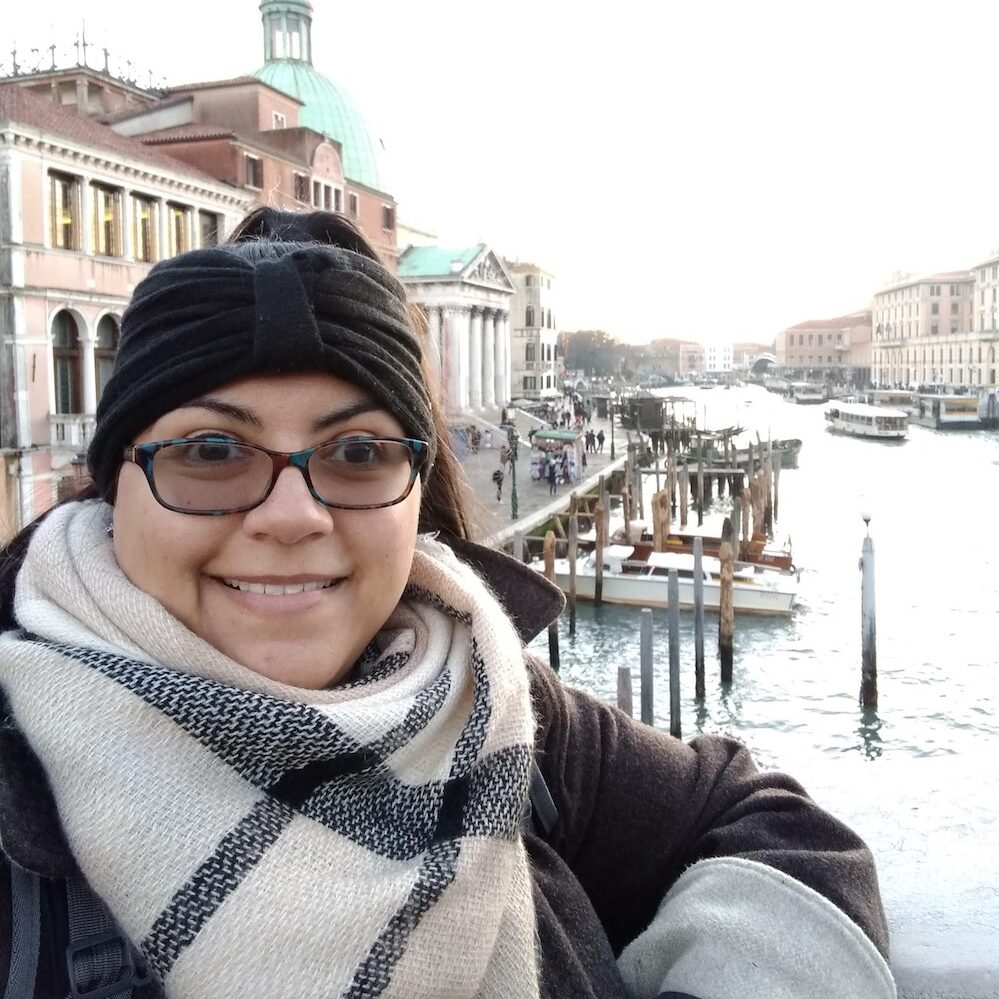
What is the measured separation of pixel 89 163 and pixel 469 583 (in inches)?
560

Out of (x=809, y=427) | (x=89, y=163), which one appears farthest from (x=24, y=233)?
(x=809, y=427)

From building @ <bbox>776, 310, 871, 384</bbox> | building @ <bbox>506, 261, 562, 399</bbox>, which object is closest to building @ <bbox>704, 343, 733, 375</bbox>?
building @ <bbox>776, 310, 871, 384</bbox>

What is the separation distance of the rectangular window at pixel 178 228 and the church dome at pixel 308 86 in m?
10.4

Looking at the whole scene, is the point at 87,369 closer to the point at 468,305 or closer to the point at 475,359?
the point at 468,305

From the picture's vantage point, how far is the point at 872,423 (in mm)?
39031

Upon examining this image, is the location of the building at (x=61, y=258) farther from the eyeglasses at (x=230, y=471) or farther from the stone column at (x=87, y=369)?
the eyeglasses at (x=230, y=471)

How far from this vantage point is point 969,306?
69.8 meters

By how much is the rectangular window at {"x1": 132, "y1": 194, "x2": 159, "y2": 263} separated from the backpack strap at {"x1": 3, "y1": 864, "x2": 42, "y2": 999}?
49.0ft

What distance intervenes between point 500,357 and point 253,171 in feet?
65.0

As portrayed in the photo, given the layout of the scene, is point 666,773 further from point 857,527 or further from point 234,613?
point 857,527

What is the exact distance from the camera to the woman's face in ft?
2.86

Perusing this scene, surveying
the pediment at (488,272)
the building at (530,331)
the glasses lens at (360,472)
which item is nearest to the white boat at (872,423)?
the building at (530,331)

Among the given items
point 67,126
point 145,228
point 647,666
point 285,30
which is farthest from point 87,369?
point 285,30

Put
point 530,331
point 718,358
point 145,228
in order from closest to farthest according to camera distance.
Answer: point 145,228
point 530,331
point 718,358
